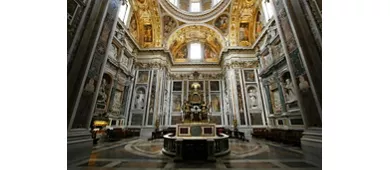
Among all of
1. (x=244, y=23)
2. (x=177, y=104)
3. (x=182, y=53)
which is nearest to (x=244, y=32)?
(x=244, y=23)

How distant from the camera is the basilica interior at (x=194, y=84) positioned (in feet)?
15.4

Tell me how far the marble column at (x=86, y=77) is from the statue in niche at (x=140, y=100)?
9.46 metres

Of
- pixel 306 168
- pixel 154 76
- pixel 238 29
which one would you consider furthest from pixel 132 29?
pixel 306 168

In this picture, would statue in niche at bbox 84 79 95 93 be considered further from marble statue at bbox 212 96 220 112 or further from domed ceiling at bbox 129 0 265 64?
marble statue at bbox 212 96 220 112

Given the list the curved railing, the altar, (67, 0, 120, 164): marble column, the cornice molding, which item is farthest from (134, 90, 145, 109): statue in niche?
the curved railing

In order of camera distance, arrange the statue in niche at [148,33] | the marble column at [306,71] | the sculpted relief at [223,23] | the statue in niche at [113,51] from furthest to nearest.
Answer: the sculpted relief at [223,23] < the statue in niche at [148,33] < the statue in niche at [113,51] < the marble column at [306,71]

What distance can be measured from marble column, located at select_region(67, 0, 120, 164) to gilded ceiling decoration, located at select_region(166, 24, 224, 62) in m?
12.3

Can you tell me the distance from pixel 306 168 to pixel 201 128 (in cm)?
404

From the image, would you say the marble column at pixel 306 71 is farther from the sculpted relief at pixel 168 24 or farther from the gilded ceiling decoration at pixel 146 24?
the sculpted relief at pixel 168 24

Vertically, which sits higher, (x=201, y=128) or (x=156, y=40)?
(x=156, y=40)

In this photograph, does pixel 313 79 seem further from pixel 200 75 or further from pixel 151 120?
pixel 200 75

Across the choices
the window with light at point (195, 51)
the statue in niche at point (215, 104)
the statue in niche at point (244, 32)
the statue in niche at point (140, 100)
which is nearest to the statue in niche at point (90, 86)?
the statue in niche at point (140, 100)

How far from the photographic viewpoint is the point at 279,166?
167 inches

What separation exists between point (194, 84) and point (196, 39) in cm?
899
